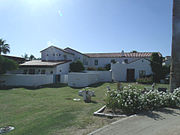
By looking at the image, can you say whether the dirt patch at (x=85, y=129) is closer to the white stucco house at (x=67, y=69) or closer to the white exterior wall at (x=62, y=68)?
the white stucco house at (x=67, y=69)

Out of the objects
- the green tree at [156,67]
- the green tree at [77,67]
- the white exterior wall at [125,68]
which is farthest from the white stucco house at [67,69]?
the green tree at [156,67]

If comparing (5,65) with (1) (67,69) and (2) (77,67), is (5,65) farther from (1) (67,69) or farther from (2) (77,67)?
(2) (77,67)

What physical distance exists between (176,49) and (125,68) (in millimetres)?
17398

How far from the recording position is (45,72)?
2634 centimetres

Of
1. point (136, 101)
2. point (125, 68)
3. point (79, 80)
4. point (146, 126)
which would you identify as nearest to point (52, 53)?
point (79, 80)

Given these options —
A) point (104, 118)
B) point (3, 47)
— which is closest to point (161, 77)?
point (104, 118)

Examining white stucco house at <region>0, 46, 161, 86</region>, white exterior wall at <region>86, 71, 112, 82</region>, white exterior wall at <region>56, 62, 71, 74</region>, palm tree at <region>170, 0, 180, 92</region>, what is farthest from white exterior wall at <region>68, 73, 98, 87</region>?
palm tree at <region>170, 0, 180, 92</region>

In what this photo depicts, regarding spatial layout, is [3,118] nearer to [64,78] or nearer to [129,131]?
[129,131]

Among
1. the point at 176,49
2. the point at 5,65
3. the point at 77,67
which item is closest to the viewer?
the point at 176,49

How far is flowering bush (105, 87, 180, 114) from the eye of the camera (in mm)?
6277

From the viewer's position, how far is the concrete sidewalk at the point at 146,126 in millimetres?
4260

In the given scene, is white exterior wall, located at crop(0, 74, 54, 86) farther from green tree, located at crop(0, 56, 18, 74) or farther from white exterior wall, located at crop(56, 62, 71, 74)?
white exterior wall, located at crop(56, 62, 71, 74)

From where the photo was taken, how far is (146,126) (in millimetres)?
4703

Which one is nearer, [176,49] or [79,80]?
[176,49]
